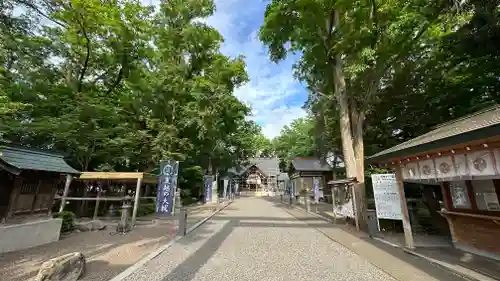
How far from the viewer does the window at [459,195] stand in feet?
21.8

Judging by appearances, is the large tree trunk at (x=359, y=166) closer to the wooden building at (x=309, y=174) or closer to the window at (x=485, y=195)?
the window at (x=485, y=195)

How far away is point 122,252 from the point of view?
254 inches

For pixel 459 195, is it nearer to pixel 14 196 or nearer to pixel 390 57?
pixel 390 57

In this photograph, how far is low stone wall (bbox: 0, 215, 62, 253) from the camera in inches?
249

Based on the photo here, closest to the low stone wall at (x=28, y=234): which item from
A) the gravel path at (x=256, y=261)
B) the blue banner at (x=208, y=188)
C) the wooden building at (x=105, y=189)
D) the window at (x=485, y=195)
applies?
the wooden building at (x=105, y=189)

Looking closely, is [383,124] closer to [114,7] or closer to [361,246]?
[361,246]

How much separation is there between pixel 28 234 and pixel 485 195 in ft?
41.1

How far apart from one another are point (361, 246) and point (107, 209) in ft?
50.8

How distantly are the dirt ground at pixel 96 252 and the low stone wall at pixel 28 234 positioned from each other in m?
0.27

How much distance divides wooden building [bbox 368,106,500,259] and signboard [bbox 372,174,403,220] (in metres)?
1.40

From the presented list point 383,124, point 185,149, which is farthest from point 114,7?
point 383,124

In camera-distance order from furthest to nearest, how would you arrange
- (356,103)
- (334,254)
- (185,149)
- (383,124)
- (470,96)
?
(185,149) → (383,124) → (356,103) → (470,96) → (334,254)

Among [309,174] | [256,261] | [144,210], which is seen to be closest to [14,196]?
[256,261]

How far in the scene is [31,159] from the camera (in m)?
7.46
